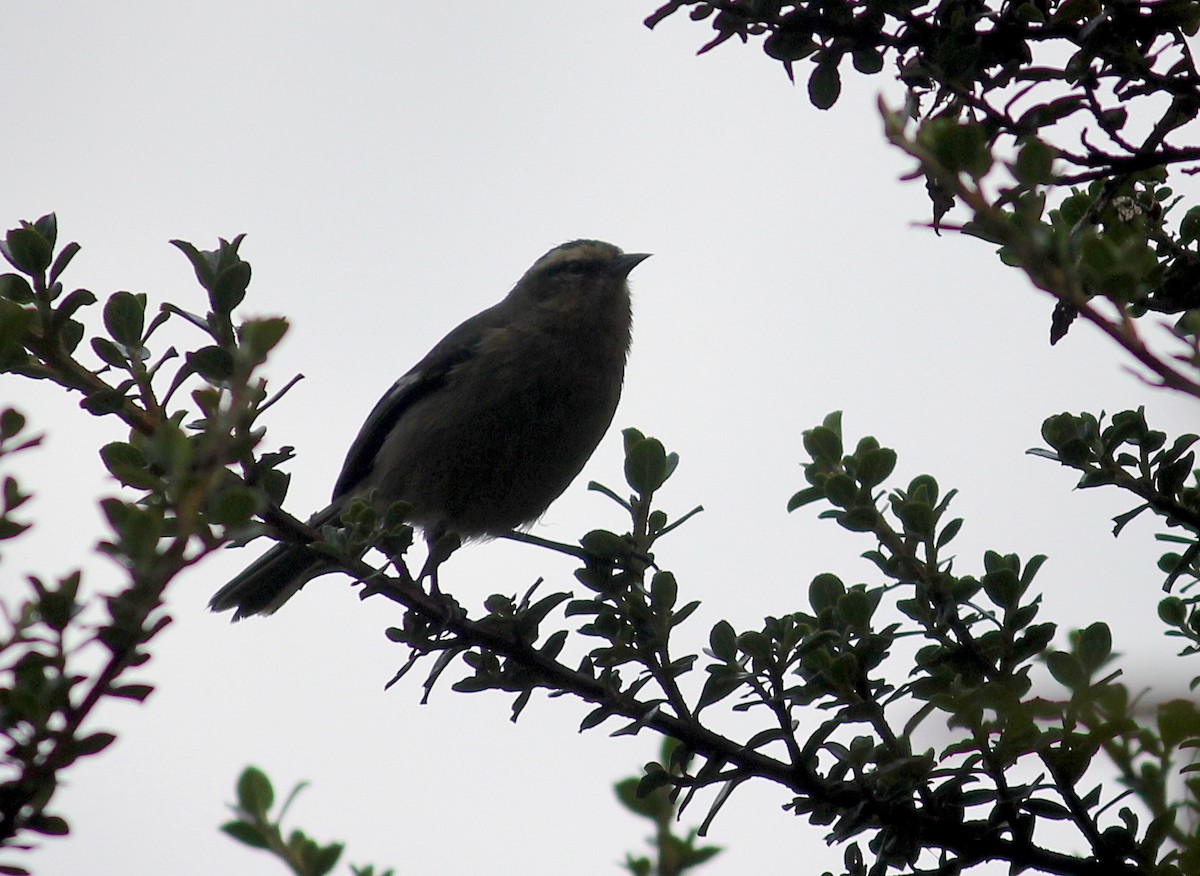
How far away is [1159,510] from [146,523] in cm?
206

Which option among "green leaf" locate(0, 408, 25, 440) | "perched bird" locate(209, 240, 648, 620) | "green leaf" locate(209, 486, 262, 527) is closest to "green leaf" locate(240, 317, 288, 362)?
"green leaf" locate(209, 486, 262, 527)

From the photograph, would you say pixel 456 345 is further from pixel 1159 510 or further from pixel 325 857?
pixel 325 857

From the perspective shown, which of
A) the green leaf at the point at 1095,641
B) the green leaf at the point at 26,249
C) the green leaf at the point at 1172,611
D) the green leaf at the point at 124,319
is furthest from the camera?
the green leaf at the point at 1172,611

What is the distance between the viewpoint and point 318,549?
294 centimetres

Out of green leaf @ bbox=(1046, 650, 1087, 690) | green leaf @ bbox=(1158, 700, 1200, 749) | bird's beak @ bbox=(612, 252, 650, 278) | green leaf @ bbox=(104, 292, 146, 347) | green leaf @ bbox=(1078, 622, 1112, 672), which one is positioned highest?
bird's beak @ bbox=(612, 252, 650, 278)

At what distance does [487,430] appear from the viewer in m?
5.80

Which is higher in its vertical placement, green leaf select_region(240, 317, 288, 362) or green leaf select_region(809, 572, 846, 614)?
green leaf select_region(809, 572, 846, 614)

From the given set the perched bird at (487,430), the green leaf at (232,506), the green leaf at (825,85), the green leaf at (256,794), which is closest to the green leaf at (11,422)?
the green leaf at (232,506)

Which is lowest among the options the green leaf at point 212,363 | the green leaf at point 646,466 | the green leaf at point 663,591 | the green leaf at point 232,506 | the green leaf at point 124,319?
the green leaf at point 232,506

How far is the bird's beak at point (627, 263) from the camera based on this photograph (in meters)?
7.07

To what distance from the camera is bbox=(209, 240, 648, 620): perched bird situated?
5801mm

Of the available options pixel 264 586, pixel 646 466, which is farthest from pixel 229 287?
pixel 264 586

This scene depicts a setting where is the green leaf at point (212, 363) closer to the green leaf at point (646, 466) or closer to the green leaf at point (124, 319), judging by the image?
the green leaf at point (124, 319)

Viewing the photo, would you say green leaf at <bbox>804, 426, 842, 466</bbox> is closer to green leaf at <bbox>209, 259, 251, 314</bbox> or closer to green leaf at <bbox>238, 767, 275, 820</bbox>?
green leaf at <bbox>209, 259, 251, 314</bbox>
